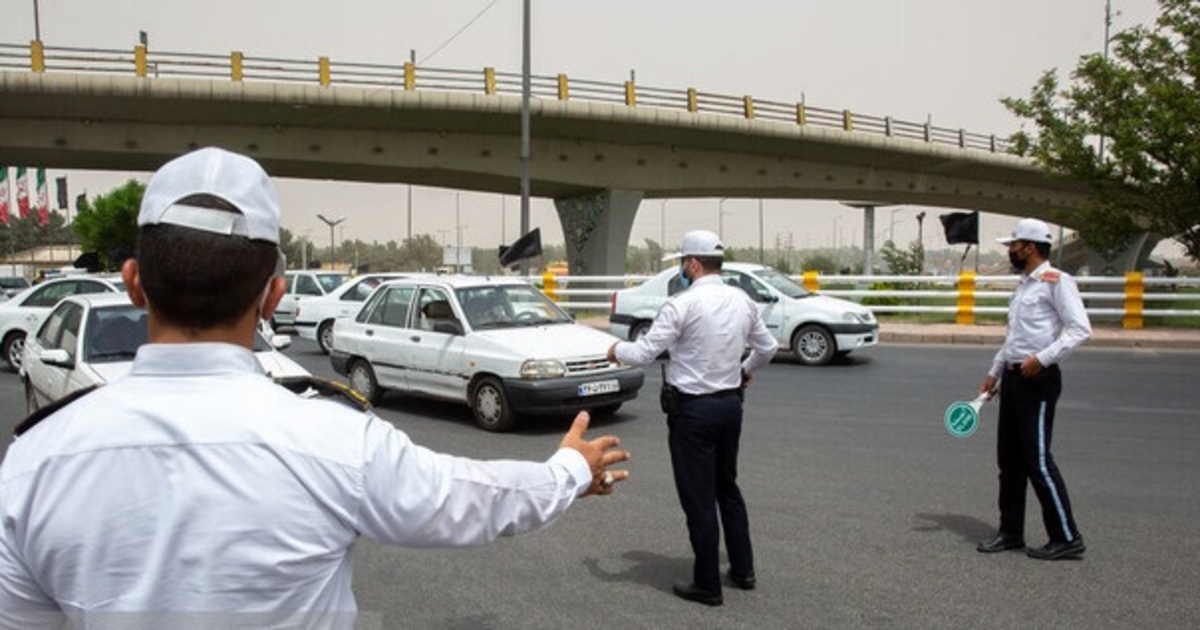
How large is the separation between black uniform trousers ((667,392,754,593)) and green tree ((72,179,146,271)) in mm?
60943

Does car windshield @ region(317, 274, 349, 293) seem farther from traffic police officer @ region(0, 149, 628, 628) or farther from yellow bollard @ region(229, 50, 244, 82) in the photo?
traffic police officer @ region(0, 149, 628, 628)

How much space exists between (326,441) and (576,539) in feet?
13.9

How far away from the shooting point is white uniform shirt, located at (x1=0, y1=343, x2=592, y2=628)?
1.29 meters

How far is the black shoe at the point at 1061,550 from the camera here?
197 inches

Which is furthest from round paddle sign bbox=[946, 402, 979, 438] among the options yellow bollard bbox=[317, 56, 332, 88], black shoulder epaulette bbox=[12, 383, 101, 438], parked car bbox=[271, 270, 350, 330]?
yellow bollard bbox=[317, 56, 332, 88]

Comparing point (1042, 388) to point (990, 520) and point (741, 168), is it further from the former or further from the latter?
point (741, 168)

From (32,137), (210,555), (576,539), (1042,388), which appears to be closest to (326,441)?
(210,555)

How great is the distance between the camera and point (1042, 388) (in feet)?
16.5

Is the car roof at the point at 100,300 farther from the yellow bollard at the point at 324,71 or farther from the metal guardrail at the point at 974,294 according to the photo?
the yellow bollard at the point at 324,71

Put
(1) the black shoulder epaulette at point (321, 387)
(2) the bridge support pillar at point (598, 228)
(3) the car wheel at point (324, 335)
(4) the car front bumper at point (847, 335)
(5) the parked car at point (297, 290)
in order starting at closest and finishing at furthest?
(1) the black shoulder epaulette at point (321, 387), (4) the car front bumper at point (847, 335), (3) the car wheel at point (324, 335), (5) the parked car at point (297, 290), (2) the bridge support pillar at point (598, 228)

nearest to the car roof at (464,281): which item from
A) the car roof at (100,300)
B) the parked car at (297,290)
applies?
the car roof at (100,300)

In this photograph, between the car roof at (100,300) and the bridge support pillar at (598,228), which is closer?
the car roof at (100,300)

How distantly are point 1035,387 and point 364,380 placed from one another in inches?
310

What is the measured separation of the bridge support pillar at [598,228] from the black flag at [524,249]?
1240 cm
